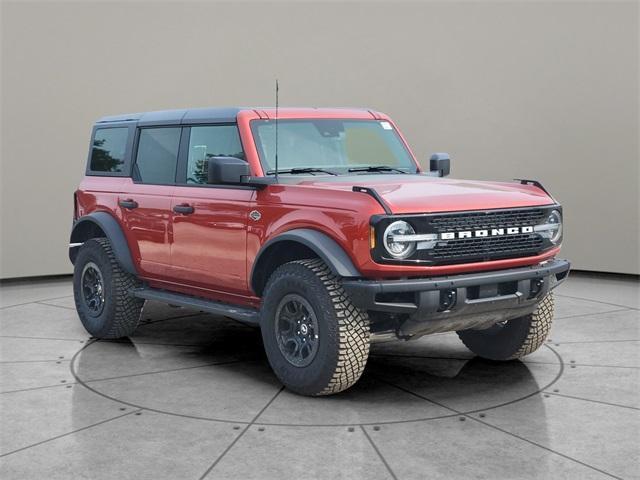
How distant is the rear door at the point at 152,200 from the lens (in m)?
7.51

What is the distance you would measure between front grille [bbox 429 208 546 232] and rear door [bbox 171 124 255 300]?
1.56m

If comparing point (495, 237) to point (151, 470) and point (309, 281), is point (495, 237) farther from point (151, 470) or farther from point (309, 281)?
point (151, 470)

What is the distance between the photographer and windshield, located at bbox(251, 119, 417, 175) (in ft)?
22.8

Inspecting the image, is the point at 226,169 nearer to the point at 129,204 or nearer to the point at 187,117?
the point at 187,117

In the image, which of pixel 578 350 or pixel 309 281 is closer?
pixel 309 281

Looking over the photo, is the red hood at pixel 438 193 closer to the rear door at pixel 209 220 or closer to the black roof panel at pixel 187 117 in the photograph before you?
the rear door at pixel 209 220

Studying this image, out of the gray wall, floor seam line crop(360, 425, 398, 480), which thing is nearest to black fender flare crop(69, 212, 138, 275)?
floor seam line crop(360, 425, 398, 480)

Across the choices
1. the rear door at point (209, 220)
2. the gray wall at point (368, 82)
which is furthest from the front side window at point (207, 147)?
the gray wall at point (368, 82)

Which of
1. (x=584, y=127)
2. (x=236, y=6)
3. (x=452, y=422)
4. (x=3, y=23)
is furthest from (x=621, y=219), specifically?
(x=3, y=23)

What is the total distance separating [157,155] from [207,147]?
71 centimetres

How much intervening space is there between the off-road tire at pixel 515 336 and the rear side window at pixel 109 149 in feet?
11.5

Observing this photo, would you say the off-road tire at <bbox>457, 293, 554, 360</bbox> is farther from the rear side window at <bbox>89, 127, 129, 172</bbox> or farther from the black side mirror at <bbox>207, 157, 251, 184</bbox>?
the rear side window at <bbox>89, 127, 129, 172</bbox>

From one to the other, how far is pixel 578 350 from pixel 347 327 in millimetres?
2655

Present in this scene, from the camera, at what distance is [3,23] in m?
11.4
